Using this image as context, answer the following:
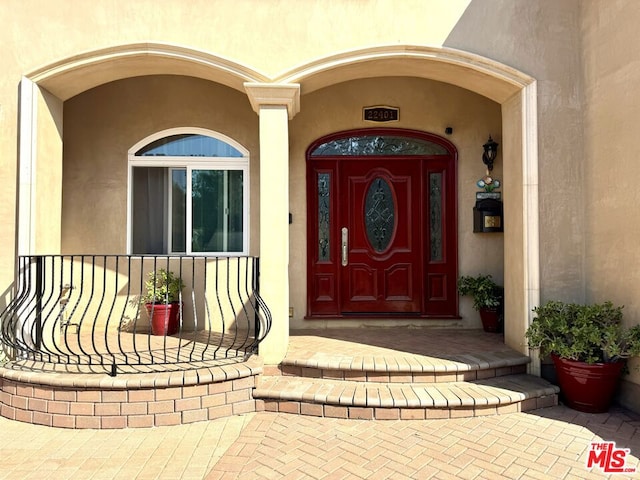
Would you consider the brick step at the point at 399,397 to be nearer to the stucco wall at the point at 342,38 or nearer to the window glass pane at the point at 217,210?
the stucco wall at the point at 342,38

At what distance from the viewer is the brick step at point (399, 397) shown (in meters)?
3.00

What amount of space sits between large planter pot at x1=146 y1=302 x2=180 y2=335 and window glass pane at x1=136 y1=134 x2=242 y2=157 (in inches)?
67.9

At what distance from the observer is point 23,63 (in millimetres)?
3457

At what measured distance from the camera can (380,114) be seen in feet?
15.8

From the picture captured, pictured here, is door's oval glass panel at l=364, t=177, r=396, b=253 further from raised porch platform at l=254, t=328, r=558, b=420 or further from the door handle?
raised porch platform at l=254, t=328, r=558, b=420

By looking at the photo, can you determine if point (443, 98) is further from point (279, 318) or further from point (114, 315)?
point (114, 315)

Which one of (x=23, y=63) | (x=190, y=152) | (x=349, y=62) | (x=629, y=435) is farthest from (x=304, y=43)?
(x=629, y=435)

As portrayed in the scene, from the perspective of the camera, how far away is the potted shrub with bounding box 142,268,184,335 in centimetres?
436

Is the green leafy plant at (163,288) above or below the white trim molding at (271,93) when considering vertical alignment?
below

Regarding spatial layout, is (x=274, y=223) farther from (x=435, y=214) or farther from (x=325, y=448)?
(x=435, y=214)

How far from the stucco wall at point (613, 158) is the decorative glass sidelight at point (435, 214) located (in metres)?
1.59

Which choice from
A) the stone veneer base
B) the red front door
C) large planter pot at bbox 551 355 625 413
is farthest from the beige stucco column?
large planter pot at bbox 551 355 625 413

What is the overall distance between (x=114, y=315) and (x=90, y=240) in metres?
0.88

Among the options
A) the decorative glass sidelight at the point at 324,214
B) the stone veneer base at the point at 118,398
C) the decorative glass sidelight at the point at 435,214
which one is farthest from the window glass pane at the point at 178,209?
the decorative glass sidelight at the point at 435,214
